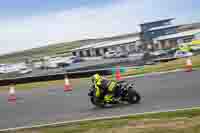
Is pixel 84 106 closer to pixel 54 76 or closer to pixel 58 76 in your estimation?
pixel 58 76

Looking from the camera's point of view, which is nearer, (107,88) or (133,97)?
(133,97)

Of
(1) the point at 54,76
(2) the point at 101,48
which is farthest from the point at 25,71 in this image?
(1) the point at 54,76

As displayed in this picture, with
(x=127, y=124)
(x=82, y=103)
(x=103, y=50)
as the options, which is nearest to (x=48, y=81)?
(x=82, y=103)

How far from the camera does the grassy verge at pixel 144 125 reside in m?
7.80

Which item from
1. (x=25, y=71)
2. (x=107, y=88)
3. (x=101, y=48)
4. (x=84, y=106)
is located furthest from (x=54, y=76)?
(x=101, y=48)

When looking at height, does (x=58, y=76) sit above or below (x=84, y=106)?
above

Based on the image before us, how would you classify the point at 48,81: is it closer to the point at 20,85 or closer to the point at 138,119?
the point at 20,85

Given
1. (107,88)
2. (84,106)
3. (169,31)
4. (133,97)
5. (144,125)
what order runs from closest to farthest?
(144,125)
(133,97)
(107,88)
(84,106)
(169,31)

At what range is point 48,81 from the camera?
26.4 meters

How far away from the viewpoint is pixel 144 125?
27.8 feet

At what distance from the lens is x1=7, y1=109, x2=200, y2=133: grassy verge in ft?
25.6

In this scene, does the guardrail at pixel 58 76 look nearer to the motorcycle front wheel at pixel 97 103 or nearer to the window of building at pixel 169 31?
the motorcycle front wheel at pixel 97 103

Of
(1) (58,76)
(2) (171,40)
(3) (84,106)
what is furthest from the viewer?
(2) (171,40)

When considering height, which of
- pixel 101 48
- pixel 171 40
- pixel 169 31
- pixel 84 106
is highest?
pixel 169 31
